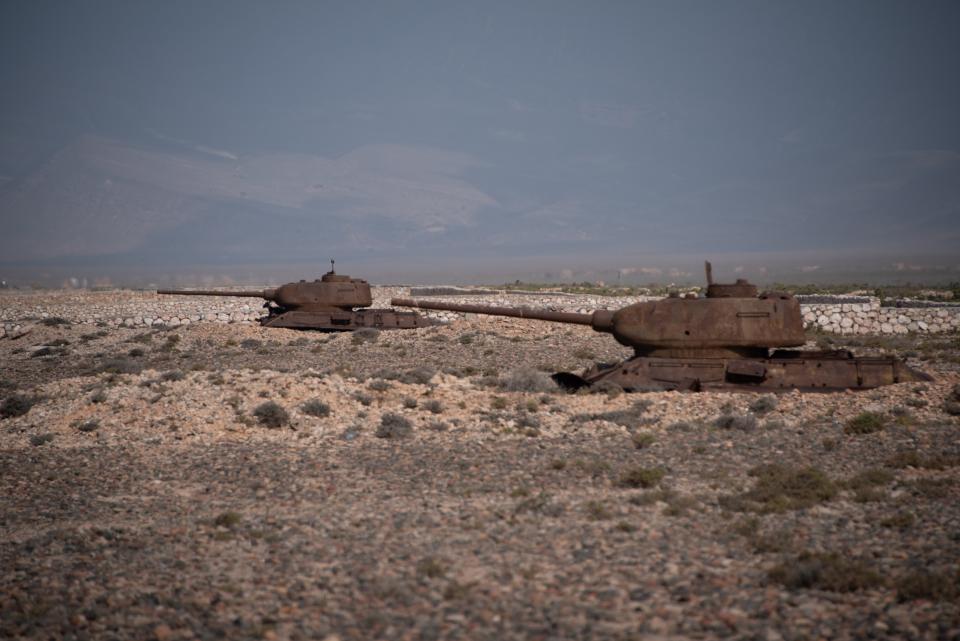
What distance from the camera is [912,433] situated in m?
13.8

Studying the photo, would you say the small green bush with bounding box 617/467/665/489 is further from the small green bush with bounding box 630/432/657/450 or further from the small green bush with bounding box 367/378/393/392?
the small green bush with bounding box 367/378/393/392

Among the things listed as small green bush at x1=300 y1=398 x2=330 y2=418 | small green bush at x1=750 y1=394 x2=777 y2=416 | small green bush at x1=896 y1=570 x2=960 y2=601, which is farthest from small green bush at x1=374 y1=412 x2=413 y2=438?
small green bush at x1=896 y1=570 x2=960 y2=601

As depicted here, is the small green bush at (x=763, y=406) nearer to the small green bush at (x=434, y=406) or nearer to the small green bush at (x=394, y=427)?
the small green bush at (x=434, y=406)

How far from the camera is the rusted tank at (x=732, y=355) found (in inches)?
656

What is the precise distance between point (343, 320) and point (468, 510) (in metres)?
20.2

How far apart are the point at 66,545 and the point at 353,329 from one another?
813 inches

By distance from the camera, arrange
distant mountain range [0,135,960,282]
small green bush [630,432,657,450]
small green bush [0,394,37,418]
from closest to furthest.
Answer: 1. small green bush [630,432,657,450]
2. small green bush [0,394,37,418]
3. distant mountain range [0,135,960,282]

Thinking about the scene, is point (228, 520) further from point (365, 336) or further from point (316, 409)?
point (365, 336)

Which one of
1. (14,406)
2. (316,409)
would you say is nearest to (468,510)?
(316,409)

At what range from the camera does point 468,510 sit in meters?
10.9

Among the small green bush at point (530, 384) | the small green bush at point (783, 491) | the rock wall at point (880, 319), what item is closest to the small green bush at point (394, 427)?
the small green bush at point (530, 384)

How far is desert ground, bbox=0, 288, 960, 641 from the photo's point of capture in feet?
26.4

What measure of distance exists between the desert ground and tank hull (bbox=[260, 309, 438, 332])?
10450 mm

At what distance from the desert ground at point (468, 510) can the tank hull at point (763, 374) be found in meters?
0.35
